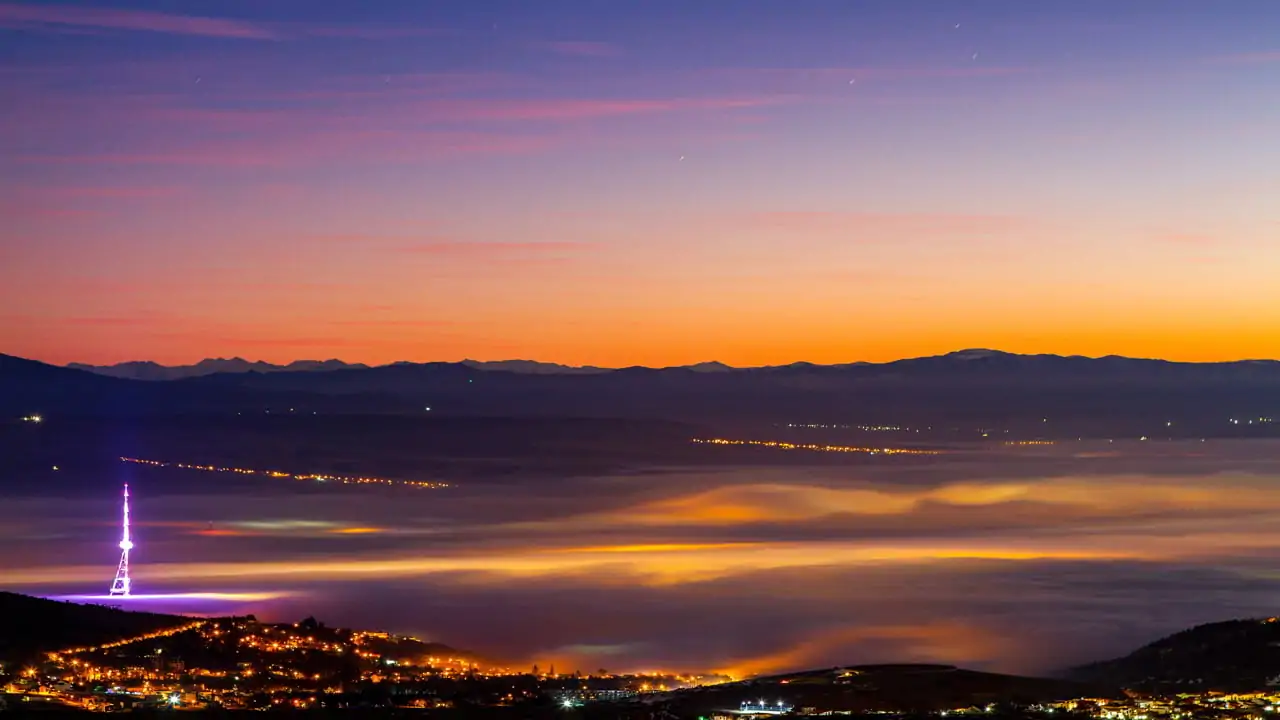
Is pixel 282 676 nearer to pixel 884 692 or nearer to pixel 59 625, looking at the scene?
pixel 59 625

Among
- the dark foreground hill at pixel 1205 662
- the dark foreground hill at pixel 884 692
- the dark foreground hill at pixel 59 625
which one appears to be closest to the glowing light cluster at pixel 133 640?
the dark foreground hill at pixel 59 625

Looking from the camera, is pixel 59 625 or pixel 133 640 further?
pixel 59 625

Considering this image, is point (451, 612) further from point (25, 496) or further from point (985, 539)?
point (25, 496)

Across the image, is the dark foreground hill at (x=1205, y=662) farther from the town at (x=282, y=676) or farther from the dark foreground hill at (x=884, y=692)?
the town at (x=282, y=676)

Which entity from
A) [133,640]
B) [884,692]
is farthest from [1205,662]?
[133,640]

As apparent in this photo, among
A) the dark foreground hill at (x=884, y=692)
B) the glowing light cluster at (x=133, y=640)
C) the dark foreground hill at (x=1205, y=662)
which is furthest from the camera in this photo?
the glowing light cluster at (x=133, y=640)
